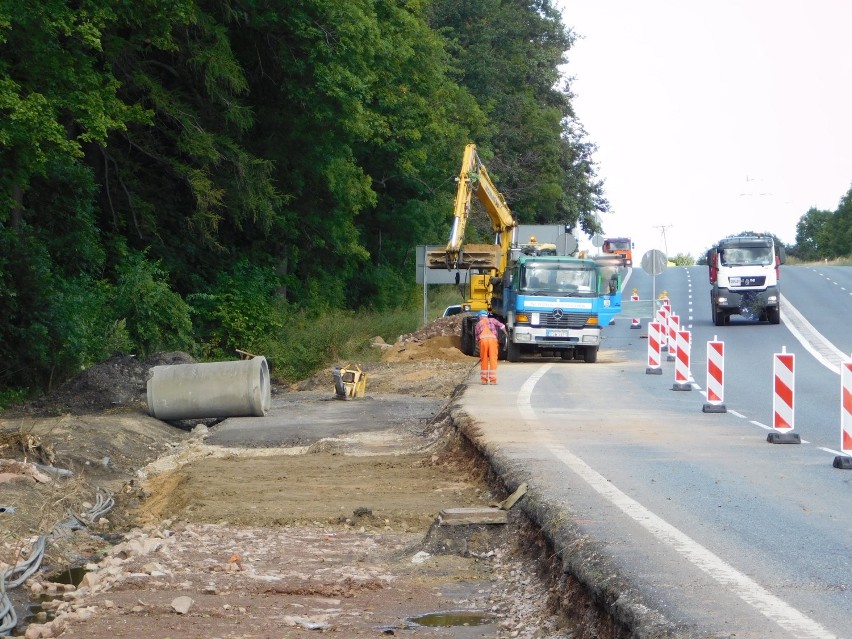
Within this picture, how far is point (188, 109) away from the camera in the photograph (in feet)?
108

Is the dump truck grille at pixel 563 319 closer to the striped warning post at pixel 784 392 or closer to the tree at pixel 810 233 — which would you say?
the striped warning post at pixel 784 392

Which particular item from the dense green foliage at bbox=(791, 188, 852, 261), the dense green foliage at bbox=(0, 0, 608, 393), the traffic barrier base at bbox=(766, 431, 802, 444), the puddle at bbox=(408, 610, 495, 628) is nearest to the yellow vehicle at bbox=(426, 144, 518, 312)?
the dense green foliage at bbox=(0, 0, 608, 393)

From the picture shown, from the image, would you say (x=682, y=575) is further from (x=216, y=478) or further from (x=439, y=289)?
(x=439, y=289)

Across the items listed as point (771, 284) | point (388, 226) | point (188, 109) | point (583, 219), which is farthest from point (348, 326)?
point (583, 219)

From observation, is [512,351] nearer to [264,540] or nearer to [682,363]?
[682,363]

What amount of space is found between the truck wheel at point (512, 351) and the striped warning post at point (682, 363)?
A: 865cm

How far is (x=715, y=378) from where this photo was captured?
19141 millimetres

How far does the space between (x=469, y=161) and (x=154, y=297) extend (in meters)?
10.7

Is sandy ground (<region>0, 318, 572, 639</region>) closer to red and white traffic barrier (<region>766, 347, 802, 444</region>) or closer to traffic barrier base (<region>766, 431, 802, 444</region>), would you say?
traffic barrier base (<region>766, 431, 802, 444</region>)

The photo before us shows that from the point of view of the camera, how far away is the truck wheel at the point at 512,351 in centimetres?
3252

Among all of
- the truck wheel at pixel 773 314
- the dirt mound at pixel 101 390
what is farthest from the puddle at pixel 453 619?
the truck wheel at pixel 773 314

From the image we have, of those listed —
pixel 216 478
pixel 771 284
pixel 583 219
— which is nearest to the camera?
pixel 216 478

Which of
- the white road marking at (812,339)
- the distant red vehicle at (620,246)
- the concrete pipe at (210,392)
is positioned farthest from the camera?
the distant red vehicle at (620,246)

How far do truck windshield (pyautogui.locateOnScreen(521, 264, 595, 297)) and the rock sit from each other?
24.4m
